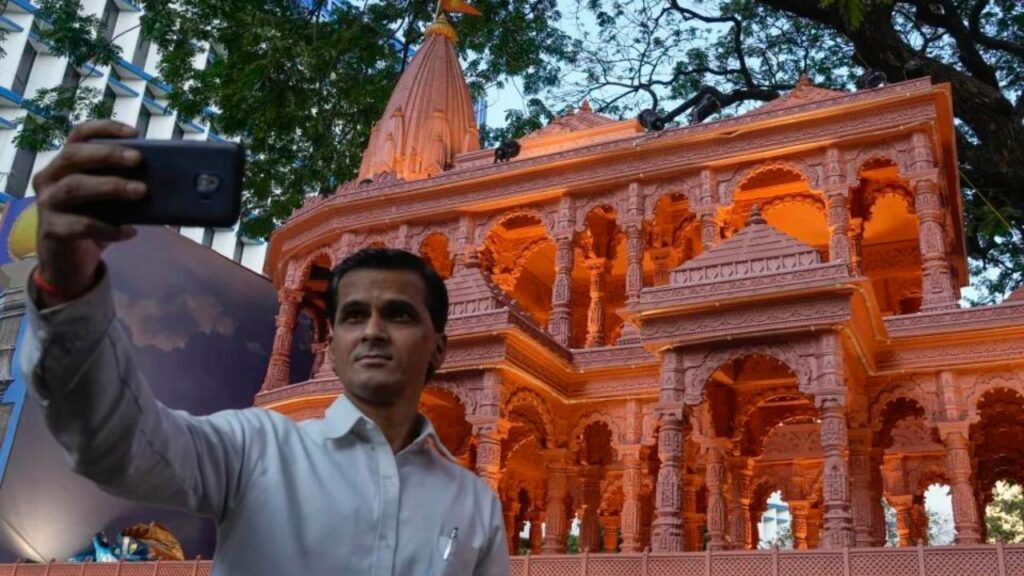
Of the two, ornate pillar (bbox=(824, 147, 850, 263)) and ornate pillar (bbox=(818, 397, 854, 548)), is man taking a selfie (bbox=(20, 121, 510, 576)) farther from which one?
ornate pillar (bbox=(824, 147, 850, 263))

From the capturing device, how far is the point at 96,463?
1333 millimetres

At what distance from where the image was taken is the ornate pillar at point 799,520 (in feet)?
55.0

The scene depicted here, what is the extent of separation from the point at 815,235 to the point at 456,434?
8.48m

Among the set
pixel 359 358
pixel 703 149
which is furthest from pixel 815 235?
pixel 359 358

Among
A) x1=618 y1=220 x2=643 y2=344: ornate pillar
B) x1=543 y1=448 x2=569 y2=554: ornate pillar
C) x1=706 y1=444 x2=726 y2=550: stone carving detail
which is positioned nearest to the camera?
x1=706 y1=444 x2=726 y2=550: stone carving detail

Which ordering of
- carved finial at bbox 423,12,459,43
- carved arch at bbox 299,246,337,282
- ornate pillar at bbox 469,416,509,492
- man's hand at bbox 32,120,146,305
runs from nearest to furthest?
man's hand at bbox 32,120,146,305 → ornate pillar at bbox 469,416,509,492 → carved arch at bbox 299,246,337,282 → carved finial at bbox 423,12,459,43

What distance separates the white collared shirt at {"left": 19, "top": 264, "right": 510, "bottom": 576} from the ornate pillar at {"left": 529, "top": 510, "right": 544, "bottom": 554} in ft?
50.5

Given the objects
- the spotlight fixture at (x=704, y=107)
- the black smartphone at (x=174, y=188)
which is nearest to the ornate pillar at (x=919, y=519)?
the spotlight fixture at (x=704, y=107)

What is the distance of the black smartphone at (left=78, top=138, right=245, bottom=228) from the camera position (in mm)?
1212

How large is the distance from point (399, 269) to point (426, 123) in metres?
19.9

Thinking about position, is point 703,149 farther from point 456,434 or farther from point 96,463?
point 96,463

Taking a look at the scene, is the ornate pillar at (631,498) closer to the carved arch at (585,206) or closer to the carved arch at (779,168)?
the carved arch at (585,206)

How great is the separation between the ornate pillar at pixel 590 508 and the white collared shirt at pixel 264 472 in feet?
45.3

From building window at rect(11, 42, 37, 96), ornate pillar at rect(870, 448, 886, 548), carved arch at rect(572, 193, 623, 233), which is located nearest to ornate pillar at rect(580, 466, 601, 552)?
carved arch at rect(572, 193, 623, 233)
